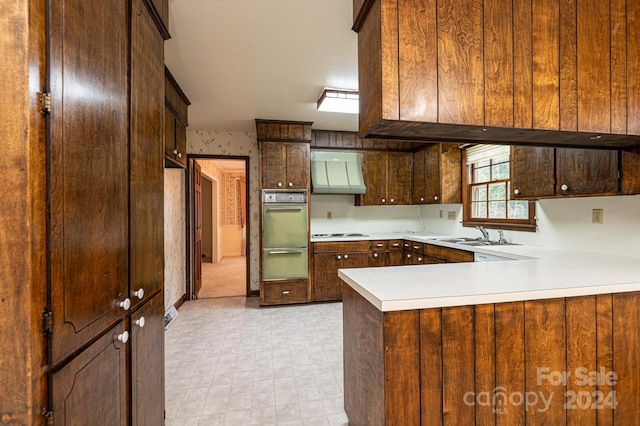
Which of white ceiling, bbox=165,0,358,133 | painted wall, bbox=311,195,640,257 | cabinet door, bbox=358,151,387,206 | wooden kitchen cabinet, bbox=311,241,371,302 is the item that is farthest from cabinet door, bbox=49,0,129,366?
cabinet door, bbox=358,151,387,206

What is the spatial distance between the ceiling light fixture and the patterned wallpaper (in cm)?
177

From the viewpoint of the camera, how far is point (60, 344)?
798 millimetres

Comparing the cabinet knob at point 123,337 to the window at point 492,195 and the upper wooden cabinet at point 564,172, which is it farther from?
the window at point 492,195

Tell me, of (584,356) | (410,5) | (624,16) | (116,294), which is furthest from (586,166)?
(116,294)

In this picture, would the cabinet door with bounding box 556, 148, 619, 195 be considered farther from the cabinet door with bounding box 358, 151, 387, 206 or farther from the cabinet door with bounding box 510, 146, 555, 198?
the cabinet door with bounding box 358, 151, 387, 206

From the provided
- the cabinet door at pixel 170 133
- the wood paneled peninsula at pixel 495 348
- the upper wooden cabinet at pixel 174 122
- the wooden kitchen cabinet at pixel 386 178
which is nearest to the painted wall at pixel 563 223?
the wooden kitchen cabinet at pixel 386 178

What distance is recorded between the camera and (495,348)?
129 centimetres

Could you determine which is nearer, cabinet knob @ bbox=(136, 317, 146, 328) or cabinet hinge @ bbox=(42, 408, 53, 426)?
cabinet hinge @ bbox=(42, 408, 53, 426)

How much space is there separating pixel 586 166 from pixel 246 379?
10.00 feet

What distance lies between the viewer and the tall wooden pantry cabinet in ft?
2.29

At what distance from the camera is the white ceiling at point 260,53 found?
72.6 inches

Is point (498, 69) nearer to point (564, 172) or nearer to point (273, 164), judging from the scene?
point (564, 172)

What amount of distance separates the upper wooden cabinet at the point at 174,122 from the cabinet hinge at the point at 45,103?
5.44 feet

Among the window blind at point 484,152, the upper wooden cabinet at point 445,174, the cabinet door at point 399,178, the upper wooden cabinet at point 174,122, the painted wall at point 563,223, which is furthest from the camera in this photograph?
the cabinet door at point 399,178
